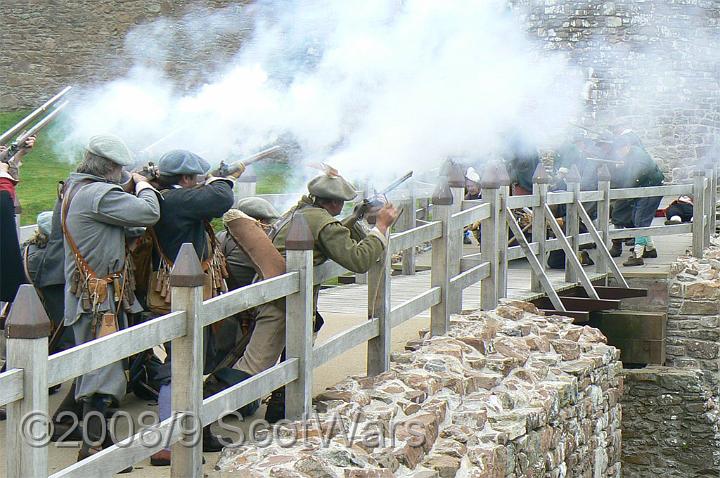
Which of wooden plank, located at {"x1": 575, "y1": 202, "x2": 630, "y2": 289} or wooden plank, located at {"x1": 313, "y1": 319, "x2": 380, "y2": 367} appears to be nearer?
wooden plank, located at {"x1": 313, "y1": 319, "x2": 380, "y2": 367}

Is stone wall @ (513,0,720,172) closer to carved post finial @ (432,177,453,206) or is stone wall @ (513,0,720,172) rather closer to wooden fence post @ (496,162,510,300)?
wooden fence post @ (496,162,510,300)

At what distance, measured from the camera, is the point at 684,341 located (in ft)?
37.1

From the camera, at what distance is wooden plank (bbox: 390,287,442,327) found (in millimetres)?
6940

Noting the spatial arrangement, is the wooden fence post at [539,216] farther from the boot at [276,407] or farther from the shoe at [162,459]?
the shoe at [162,459]

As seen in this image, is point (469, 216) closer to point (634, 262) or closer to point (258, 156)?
point (258, 156)

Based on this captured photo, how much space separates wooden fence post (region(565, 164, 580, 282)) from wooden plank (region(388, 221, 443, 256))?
3.86 metres

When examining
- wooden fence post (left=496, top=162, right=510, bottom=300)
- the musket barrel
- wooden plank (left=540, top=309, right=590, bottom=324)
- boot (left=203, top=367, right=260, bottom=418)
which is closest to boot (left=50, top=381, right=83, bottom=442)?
boot (left=203, top=367, right=260, bottom=418)

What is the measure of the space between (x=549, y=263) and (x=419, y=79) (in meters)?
2.56

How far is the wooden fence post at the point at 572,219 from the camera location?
36.8ft

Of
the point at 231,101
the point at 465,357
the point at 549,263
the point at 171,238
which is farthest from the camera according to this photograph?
the point at 549,263

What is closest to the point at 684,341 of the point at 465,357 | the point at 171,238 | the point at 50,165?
the point at 465,357

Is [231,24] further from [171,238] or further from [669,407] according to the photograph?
[171,238]

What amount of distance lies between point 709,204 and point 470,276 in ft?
21.8

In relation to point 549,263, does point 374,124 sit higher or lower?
higher
